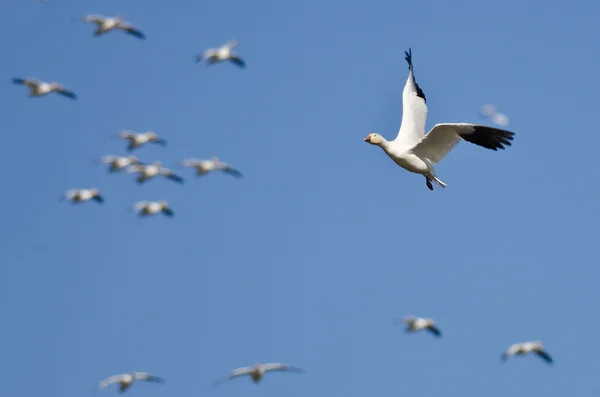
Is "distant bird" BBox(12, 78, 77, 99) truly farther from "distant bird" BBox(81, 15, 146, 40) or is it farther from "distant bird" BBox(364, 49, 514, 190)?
"distant bird" BBox(364, 49, 514, 190)

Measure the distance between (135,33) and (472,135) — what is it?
57.0 ft

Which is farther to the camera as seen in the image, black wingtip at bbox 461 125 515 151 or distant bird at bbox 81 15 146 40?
distant bird at bbox 81 15 146 40

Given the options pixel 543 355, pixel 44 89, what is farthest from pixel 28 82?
pixel 543 355

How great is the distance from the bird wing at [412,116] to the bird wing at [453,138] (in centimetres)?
45

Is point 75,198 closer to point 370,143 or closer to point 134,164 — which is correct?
point 134,164

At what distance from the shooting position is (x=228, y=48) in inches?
1581

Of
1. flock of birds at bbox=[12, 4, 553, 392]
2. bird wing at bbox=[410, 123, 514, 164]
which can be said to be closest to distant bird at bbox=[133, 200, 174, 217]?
flock of birds at bbox=[12, 4, 553, 392]

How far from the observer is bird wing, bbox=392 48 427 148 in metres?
24.2

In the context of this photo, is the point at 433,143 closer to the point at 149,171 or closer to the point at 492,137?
the point at 492,137

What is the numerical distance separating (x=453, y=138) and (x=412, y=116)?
156 cm

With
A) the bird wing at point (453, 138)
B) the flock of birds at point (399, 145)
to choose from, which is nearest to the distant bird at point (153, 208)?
the flock of birds at point (399, 145)

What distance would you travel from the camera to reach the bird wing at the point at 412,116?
24.2m

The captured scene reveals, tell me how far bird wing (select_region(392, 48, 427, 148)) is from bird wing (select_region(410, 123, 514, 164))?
45 centimetres

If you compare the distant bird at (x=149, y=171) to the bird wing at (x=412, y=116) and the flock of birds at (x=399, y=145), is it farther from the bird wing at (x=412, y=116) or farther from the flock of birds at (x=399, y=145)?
the bird wing at (x=412, y=116)
